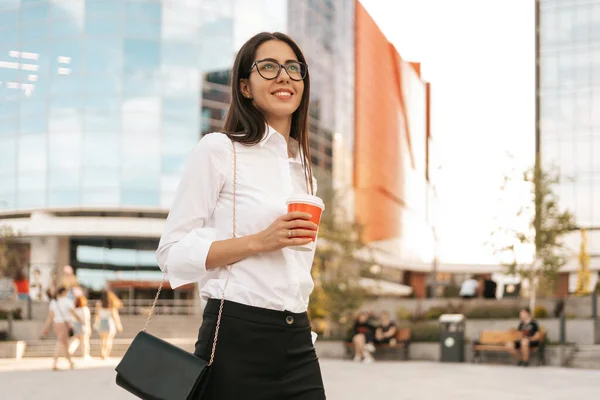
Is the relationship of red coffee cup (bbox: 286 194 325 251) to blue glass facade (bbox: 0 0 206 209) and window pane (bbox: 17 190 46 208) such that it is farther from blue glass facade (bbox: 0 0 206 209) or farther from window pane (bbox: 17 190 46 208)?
window pane (bbox: 17 190 46 208)

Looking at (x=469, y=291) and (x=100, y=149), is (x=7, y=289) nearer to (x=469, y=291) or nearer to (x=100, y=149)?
(x=100, y=149)

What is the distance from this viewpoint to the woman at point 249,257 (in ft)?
8.55

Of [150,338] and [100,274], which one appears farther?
[100,274]

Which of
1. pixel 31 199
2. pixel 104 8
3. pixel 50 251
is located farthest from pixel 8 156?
pixel 104 8

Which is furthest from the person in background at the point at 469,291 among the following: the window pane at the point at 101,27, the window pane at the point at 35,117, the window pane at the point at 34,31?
the window pane at the point at 34,31

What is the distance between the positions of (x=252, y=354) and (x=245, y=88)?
0.91 meters

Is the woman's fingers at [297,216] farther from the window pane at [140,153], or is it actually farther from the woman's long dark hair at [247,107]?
the window pane at [140,153]

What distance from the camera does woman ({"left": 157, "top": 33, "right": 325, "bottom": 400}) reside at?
103 inches

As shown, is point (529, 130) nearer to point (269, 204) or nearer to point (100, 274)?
point (100, 274)

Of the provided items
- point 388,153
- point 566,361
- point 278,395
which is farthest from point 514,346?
point 388,153

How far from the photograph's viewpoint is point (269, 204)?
271 cm

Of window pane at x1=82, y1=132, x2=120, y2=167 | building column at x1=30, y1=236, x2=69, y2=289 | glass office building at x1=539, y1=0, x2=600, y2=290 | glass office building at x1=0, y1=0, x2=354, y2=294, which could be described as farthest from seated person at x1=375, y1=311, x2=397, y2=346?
glass office building at x1=539, y1=0, x2=600, y2=290

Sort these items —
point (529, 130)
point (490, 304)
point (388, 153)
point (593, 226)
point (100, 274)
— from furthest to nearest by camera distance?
point (388, 153), point (529, 130), point (593, 226), point (100, 274), point (490, 304)

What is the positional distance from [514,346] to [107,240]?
33799mm
